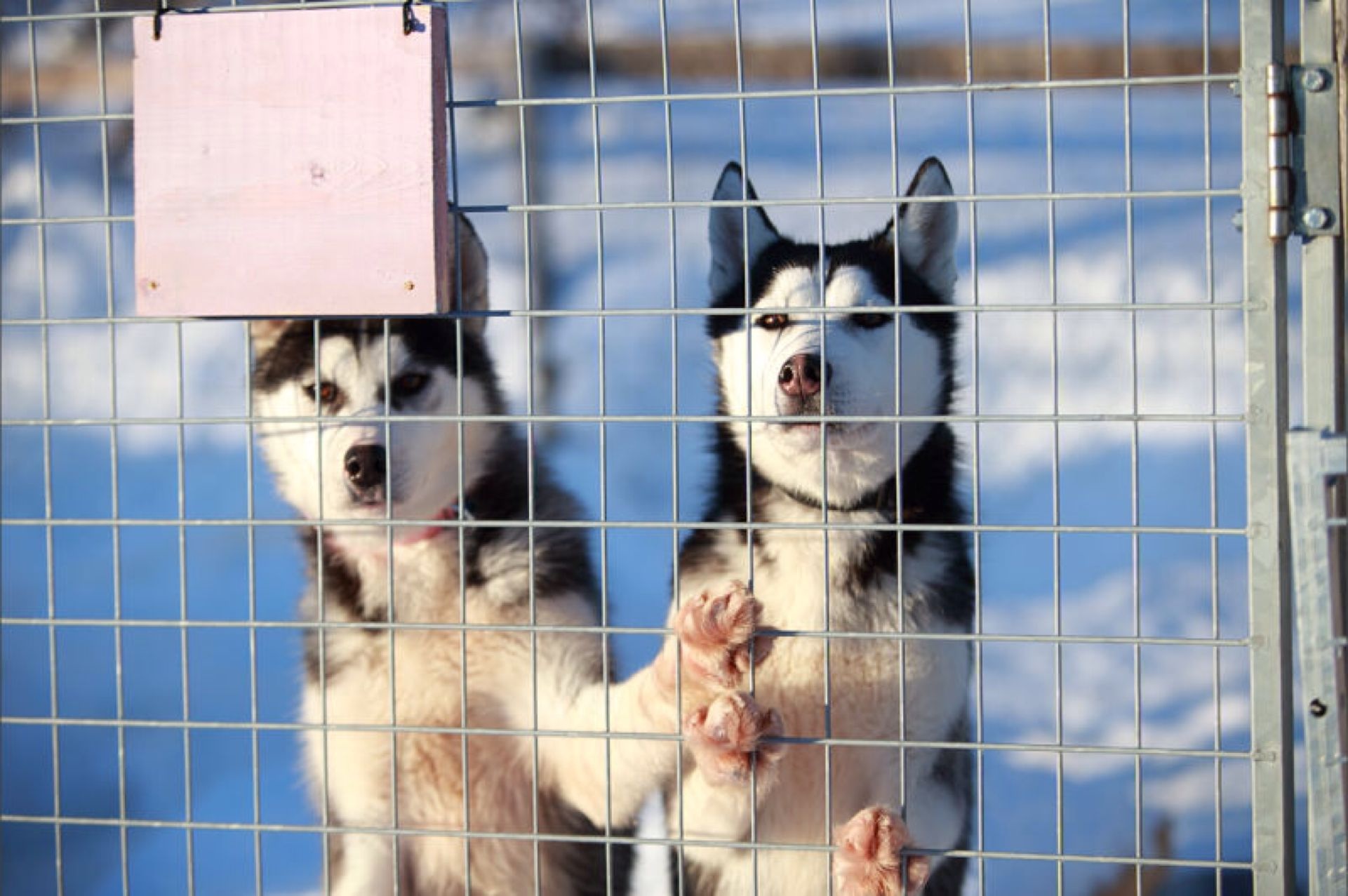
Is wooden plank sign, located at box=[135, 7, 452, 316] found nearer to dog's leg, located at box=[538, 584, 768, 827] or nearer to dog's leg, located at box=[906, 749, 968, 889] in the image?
dog's leg, located at box=[538, 584, 768, 827]

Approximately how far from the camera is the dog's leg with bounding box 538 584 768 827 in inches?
87.2

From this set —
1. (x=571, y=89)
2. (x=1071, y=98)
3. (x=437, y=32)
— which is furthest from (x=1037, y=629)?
(x=437, y=32)

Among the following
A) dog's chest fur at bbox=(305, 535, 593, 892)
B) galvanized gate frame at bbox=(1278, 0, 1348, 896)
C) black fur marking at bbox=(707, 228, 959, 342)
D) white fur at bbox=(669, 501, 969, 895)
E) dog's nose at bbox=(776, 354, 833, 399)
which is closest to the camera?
galvanized gate frame at bbox=(1278, 0, 1348, 896)

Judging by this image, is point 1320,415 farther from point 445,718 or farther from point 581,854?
point 581,854

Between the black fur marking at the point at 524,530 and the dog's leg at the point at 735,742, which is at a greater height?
the black fur marking at the point at 524,530

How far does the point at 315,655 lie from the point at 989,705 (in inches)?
57.8

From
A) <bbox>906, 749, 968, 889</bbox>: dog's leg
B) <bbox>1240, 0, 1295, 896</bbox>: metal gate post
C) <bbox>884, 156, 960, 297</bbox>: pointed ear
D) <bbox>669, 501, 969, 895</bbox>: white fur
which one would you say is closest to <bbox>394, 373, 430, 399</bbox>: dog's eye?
<bbox>669, 501, 969, 895</bbox>: white fur

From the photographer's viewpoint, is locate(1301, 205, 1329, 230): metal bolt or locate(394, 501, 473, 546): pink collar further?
locate(394, 501, 473, 546): pink collar

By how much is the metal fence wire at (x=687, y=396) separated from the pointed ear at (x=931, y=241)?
8 cm

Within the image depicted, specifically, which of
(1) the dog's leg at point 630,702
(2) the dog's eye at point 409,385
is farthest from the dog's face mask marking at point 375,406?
(1) the dog's leg at point 630,702

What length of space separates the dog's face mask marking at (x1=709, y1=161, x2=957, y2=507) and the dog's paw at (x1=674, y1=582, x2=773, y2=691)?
1.22ft

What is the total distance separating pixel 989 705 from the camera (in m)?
3.26

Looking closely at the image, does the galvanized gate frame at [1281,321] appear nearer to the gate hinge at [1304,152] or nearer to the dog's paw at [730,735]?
the gate hinge at [1304,152]

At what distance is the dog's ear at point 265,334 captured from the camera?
3.05 m
